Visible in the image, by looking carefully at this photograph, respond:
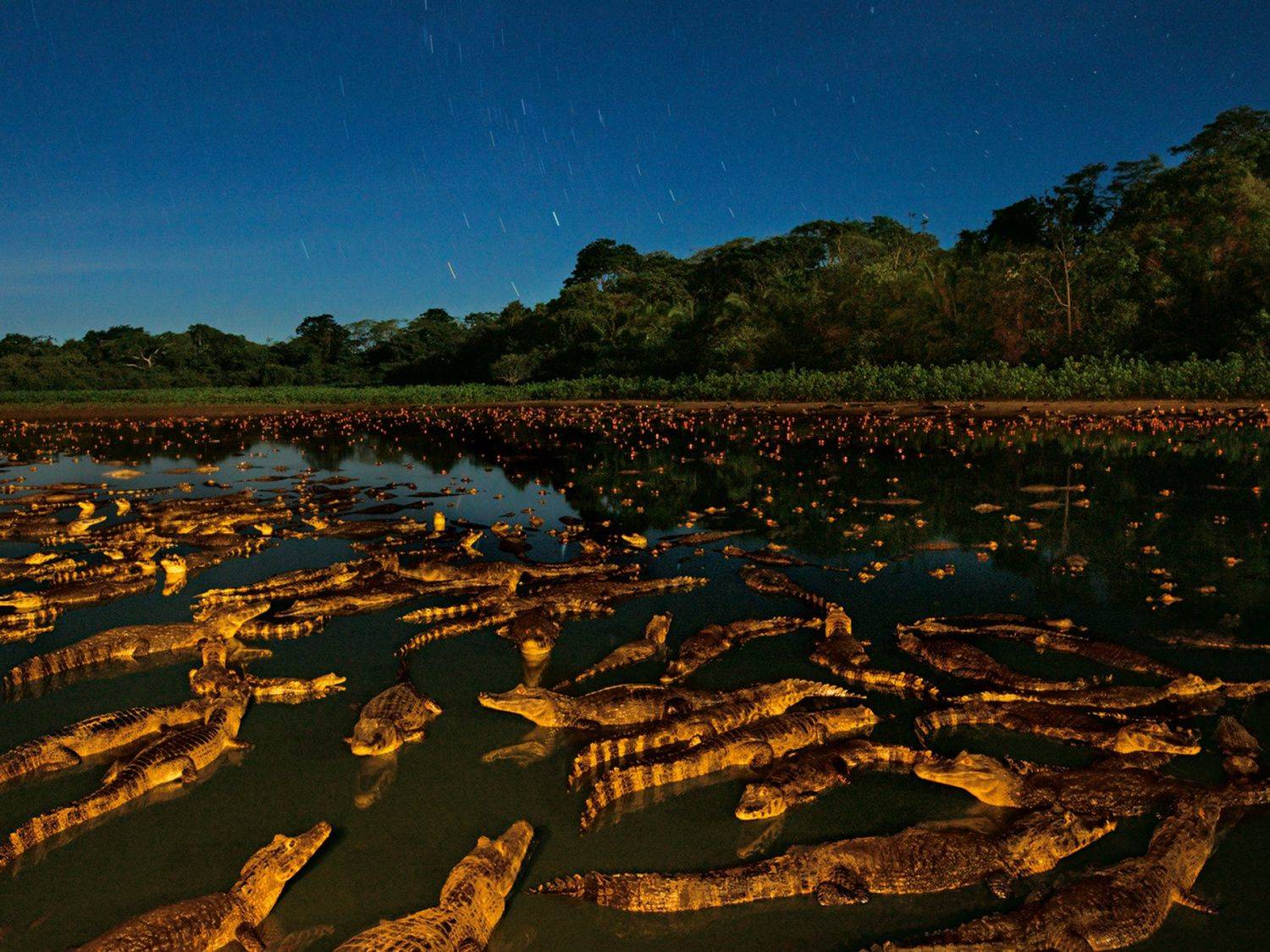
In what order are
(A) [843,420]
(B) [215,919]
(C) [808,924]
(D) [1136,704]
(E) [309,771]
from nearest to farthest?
(B) [215,919] → (C) [808,924] → (E) [309,771] → (D) [1136,704] → (A) [843,420]

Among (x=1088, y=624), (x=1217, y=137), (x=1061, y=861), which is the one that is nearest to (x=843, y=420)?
(x=1088, y=624)

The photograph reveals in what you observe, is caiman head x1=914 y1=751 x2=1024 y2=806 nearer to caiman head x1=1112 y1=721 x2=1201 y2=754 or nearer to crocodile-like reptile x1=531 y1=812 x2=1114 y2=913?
crocodile-like reptile x1=531 y1=812 x2=1114 y2=913

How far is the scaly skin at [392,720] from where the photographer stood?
23.3ft

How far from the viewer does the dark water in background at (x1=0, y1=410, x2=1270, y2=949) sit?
202 inches

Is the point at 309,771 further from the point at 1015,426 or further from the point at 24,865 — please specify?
the point at 1015,426

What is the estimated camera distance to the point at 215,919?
4676 millimetres

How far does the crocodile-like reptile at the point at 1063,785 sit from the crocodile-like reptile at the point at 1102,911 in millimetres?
607

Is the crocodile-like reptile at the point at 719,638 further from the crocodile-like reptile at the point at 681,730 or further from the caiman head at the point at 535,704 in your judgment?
the caiman head at the point at 535,704

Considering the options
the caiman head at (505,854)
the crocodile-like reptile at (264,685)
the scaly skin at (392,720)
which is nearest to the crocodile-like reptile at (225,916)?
the caiman head at (505,854)

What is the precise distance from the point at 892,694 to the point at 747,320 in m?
54.7

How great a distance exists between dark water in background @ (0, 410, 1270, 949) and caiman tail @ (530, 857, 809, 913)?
0.32 ft

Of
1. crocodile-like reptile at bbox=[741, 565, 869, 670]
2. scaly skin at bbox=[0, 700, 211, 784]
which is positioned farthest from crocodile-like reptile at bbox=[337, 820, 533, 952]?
crocodile-like reptile at bbox=[741, 565, 869, 670]

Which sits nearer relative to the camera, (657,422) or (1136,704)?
(1136,704)

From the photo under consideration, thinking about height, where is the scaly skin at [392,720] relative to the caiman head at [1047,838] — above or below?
above
